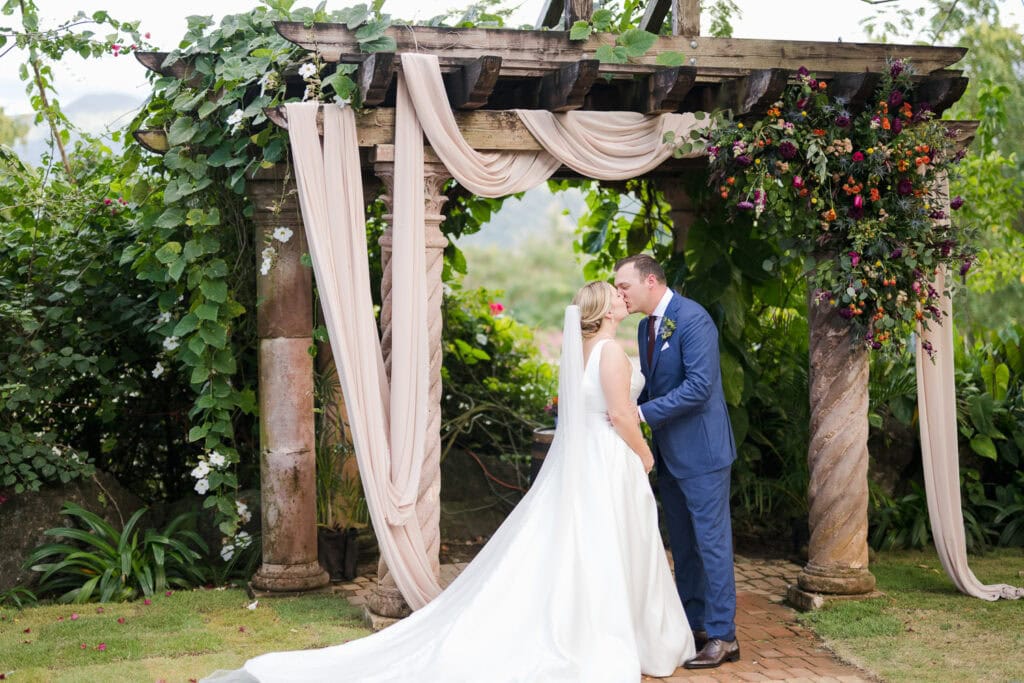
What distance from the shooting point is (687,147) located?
18.5ft

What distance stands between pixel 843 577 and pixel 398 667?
2.72 metres

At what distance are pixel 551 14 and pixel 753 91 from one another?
2792mm

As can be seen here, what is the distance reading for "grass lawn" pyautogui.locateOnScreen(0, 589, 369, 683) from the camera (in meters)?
4.95

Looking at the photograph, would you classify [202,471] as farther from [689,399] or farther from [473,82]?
[689,399]

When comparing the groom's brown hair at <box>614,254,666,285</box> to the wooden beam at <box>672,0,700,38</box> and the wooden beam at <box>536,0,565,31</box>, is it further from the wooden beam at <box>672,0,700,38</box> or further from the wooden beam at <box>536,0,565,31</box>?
the wooden beam at <box>536,0,565,31</box>

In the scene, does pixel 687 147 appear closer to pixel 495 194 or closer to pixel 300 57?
pixel 495 194

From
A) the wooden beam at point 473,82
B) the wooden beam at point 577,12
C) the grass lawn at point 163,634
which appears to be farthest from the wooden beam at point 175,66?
the grass lawn at point 163,634

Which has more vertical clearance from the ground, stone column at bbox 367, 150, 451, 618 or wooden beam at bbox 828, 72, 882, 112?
wooden beam at bbox 828, 72, 882, 112

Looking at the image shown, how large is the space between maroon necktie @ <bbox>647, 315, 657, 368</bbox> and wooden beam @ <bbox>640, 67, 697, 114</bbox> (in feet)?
3.85

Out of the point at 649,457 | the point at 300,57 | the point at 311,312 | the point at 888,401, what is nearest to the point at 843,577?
the point at 649,457

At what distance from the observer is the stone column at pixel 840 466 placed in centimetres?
588

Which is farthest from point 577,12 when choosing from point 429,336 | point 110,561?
point 110,561

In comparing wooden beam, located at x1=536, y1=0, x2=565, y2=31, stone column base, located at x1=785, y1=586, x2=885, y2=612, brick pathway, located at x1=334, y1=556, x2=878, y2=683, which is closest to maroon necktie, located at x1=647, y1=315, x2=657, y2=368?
brick pathway, located at x1=334, y1=556, x2=878, y2=683

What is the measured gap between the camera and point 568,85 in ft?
17.4
